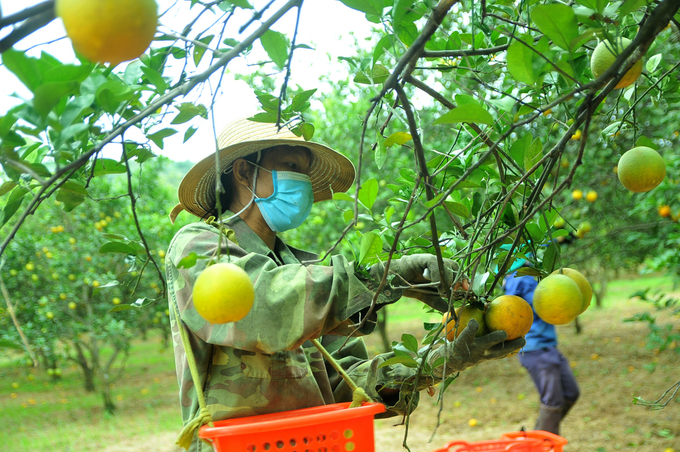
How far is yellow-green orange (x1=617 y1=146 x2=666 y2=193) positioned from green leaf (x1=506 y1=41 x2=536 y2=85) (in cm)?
46

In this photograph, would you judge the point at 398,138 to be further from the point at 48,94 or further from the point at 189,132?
the point at 48,94

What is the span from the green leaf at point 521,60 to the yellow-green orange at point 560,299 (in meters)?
0.40

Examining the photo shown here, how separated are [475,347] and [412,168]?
3891mm

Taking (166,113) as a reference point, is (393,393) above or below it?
below

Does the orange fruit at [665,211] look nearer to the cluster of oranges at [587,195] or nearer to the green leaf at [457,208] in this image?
the cluster of oranges at [587,195]

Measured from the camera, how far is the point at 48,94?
629 mm

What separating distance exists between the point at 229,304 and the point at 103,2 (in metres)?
0.38

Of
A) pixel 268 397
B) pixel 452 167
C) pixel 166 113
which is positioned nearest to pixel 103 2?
pixel 166 113

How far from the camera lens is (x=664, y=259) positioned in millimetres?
3842

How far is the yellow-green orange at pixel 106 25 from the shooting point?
0.51m

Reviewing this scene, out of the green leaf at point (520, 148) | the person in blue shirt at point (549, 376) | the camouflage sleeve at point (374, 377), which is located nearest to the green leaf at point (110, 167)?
the camouflage sleeve at point (374, 377)

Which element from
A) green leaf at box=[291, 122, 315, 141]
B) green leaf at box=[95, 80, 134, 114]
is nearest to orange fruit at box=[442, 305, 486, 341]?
green leaf at box=[291, 122, 315, 141]

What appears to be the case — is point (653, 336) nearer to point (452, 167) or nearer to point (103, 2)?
point (452, 167)

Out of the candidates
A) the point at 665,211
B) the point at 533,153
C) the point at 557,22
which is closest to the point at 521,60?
the point at 557,22
